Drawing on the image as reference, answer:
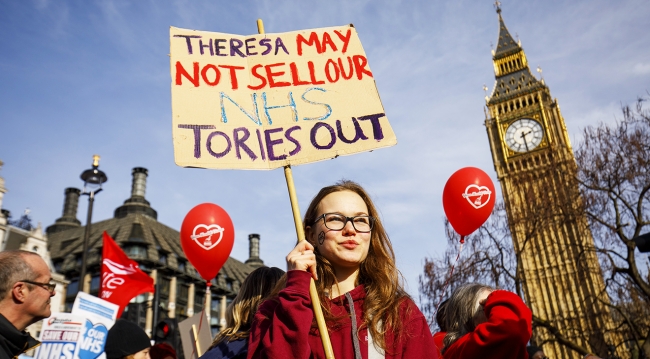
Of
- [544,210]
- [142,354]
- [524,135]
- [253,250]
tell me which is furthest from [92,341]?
[253,250]

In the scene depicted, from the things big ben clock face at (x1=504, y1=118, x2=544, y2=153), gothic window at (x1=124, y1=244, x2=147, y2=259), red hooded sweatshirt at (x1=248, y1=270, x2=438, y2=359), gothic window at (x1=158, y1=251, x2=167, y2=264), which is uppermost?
big ben clock face at (x1=504, y1=118, x2=544, y2=153)

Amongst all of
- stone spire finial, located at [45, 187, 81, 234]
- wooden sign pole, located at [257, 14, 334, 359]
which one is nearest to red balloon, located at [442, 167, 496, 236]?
wooden sign pole, located at [257, 14, 334, 359]

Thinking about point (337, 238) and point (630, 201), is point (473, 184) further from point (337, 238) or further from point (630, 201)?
point (630, 201)

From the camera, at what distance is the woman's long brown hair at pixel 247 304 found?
242 cm

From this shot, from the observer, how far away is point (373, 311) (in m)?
1.99

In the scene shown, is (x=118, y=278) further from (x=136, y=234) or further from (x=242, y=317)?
(x=136, y=234)

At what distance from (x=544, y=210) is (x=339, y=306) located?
44.5 ft

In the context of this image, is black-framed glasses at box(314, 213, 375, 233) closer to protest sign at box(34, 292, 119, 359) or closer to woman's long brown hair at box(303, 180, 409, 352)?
woman's long brown hair at box(303, 180, 409, 352)

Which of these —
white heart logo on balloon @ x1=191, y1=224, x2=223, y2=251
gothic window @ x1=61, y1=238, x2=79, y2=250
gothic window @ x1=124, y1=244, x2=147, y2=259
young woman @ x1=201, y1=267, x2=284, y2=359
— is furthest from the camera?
gothic window @ x1=61, y1=238, x2=79, y2=250

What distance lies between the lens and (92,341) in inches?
301

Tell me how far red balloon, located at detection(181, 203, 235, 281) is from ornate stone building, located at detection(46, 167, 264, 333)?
33.0m

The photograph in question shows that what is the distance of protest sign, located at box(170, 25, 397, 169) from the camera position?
8.14ft

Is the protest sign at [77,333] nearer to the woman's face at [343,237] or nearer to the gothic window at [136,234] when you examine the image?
the woman's face at [343,237]

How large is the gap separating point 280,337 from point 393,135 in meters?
1.17
